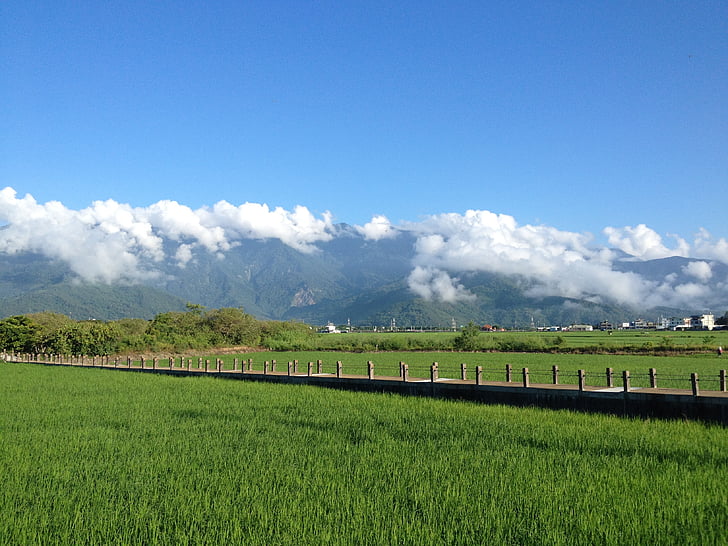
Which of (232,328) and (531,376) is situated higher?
(232,328)

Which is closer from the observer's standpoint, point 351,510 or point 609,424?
point 351,510

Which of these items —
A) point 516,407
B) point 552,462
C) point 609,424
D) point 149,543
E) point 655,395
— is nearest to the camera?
point 149,543

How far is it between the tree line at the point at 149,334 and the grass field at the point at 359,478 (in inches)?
1573

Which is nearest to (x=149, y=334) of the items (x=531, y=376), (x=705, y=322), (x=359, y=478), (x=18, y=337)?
Answer: (x=18, y=337)

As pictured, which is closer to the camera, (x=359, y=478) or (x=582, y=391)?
(x=359, y=478)

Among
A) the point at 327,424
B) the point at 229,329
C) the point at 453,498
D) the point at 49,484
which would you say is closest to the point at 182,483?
the point at 49,484

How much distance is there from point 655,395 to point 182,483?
12633 millimetres

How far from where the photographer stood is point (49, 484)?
8852 millimetres

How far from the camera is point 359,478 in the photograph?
9164mm

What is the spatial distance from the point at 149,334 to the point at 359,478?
5681 cm

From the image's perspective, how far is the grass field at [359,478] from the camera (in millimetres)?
6859

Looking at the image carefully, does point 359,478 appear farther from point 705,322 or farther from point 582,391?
point 705,322

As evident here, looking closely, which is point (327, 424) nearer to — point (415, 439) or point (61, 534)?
point (415, 439)

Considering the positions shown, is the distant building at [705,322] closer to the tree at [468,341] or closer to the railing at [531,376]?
the tree at [468,341]
